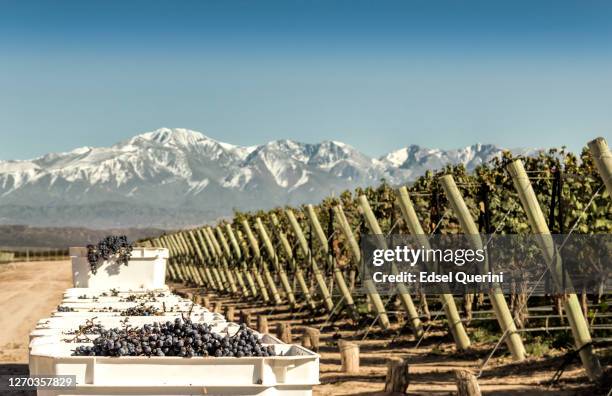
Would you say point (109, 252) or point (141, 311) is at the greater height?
point (109, 252)

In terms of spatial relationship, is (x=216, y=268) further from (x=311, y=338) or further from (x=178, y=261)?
(x=311, y=338)

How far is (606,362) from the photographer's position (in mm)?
14406

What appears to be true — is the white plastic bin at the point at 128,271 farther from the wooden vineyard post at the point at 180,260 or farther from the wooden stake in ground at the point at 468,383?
the wooden vineyard post at the point at 180,260

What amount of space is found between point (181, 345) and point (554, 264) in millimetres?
7153

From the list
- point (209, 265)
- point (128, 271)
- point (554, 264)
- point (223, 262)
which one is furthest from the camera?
point (209, 265)

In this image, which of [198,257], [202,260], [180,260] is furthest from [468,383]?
[180,260]

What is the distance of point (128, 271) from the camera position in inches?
651

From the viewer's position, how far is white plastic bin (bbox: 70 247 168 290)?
16328 millimetres

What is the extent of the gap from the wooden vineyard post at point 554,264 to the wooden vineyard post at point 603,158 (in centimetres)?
167

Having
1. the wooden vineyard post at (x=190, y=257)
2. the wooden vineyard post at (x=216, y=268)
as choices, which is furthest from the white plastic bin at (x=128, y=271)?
the wooden vineyard post at (x=190, y=257)

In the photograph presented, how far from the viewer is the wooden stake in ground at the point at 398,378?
13312mm

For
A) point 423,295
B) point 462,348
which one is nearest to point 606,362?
point 462,348

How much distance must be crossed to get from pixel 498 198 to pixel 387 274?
2.95 meters

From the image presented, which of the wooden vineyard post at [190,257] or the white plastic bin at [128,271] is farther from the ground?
the wooden vineyard post at [190,257]
